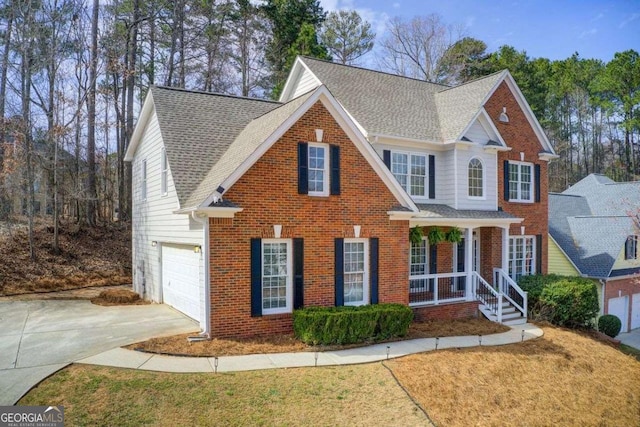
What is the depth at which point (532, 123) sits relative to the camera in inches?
769

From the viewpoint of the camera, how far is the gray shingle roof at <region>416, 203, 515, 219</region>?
51.4ft

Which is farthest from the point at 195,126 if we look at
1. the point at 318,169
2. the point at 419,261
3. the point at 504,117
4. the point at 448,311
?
the point at 504,117

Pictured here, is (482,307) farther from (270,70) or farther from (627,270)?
(270,70)

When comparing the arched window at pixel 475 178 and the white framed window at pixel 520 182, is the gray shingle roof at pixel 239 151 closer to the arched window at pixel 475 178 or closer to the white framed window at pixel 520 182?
the arched window at pixel 475 178

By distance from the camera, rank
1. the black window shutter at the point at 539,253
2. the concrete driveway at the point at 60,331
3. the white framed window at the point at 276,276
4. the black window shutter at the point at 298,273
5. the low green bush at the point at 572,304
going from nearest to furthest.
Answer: the concrete driveway at the point at 60,331
the white framed window at the point at 276,276
the black window shutter at the point at 298,273
the low green bush at the point at 572,304
the black window shutter at the point at 539,253

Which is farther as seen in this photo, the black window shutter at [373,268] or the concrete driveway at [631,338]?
the concrete driveway at [631,338]

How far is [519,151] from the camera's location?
62.5 feet

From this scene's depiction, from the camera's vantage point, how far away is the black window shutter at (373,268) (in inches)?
515

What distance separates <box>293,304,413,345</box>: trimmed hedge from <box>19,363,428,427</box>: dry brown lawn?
6.30ft

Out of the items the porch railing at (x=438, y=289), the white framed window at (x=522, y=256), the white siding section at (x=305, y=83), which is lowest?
the porch railing at (x=438, y=289)

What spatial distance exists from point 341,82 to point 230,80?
17019 millimetres

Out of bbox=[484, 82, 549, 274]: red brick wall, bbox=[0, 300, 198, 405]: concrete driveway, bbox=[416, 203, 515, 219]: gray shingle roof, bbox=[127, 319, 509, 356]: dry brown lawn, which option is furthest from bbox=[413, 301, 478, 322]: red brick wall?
bbox=[0, 300, 198, 405]: concrete driveway

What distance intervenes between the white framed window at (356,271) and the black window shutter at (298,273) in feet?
4.98

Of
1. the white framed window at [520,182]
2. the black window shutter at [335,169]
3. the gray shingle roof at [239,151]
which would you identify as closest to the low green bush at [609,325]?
the white framed window at [520,182]
